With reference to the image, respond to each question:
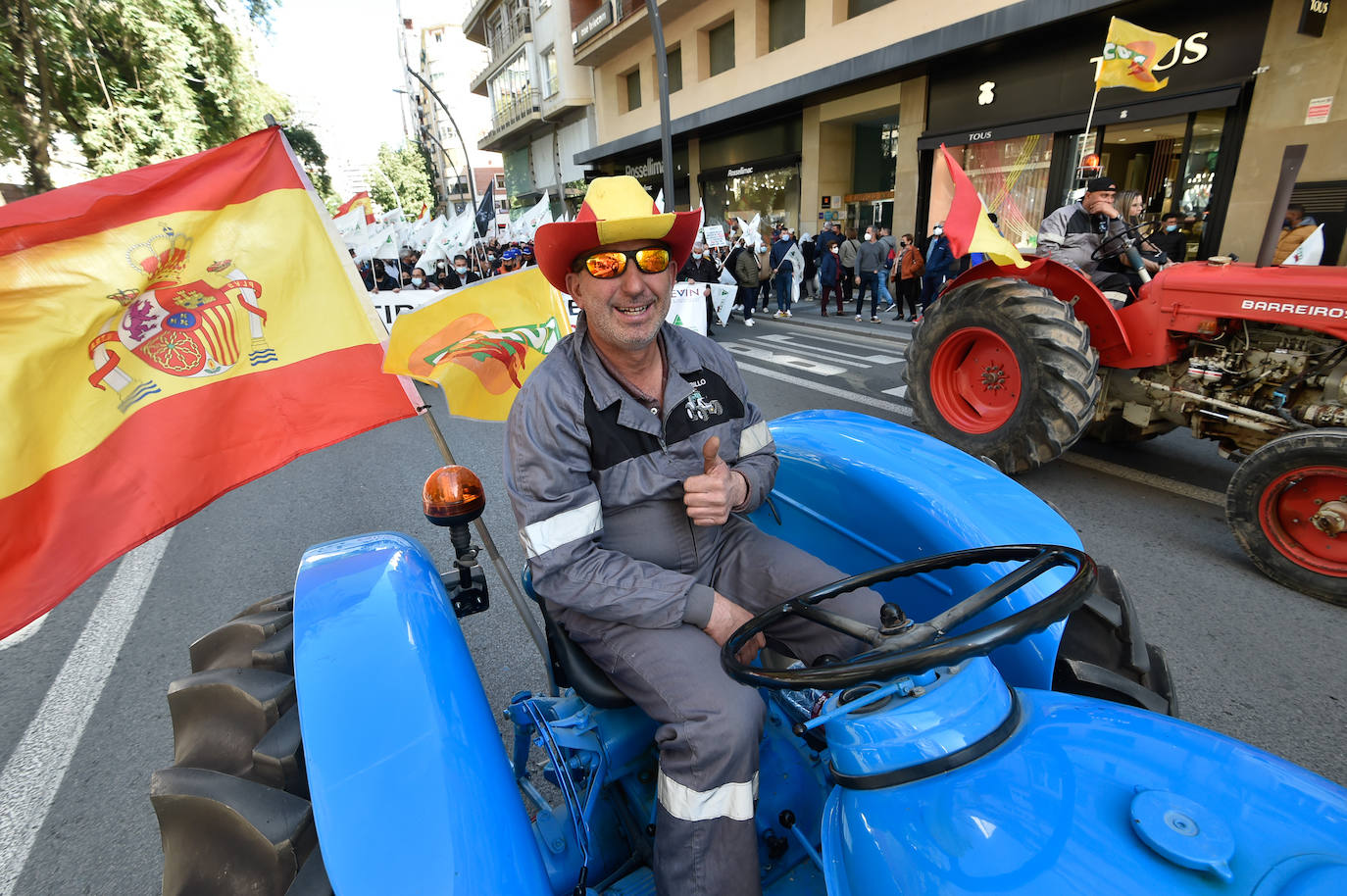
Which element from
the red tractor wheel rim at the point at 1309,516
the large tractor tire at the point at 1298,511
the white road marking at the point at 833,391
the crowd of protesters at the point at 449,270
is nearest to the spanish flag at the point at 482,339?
the large tractor tire at the point at 1298,511

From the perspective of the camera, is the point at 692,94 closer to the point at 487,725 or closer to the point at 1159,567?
the point at 1159,567

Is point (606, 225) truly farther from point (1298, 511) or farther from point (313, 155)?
point (313, 155)

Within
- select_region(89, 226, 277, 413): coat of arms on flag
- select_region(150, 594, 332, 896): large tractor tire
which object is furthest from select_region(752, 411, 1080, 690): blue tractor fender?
select_region(89, 226, 277, 413): coat of arms on flag

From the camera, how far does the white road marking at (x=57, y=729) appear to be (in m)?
2.10

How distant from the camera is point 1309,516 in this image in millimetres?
3137

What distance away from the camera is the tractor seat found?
1.51m

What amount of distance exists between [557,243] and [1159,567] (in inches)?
135

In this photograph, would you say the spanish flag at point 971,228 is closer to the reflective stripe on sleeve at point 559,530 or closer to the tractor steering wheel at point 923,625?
the tractor steering wheel at point 923,625

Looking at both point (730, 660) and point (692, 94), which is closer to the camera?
point (730, 660)

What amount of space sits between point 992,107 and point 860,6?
4.46 meters

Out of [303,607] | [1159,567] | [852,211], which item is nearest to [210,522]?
[303,607]

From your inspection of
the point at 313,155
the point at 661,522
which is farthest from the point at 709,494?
the point at 313,155

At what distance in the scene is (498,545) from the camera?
392 cm

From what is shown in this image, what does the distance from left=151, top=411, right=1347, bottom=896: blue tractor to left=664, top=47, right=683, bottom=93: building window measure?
2294cm
